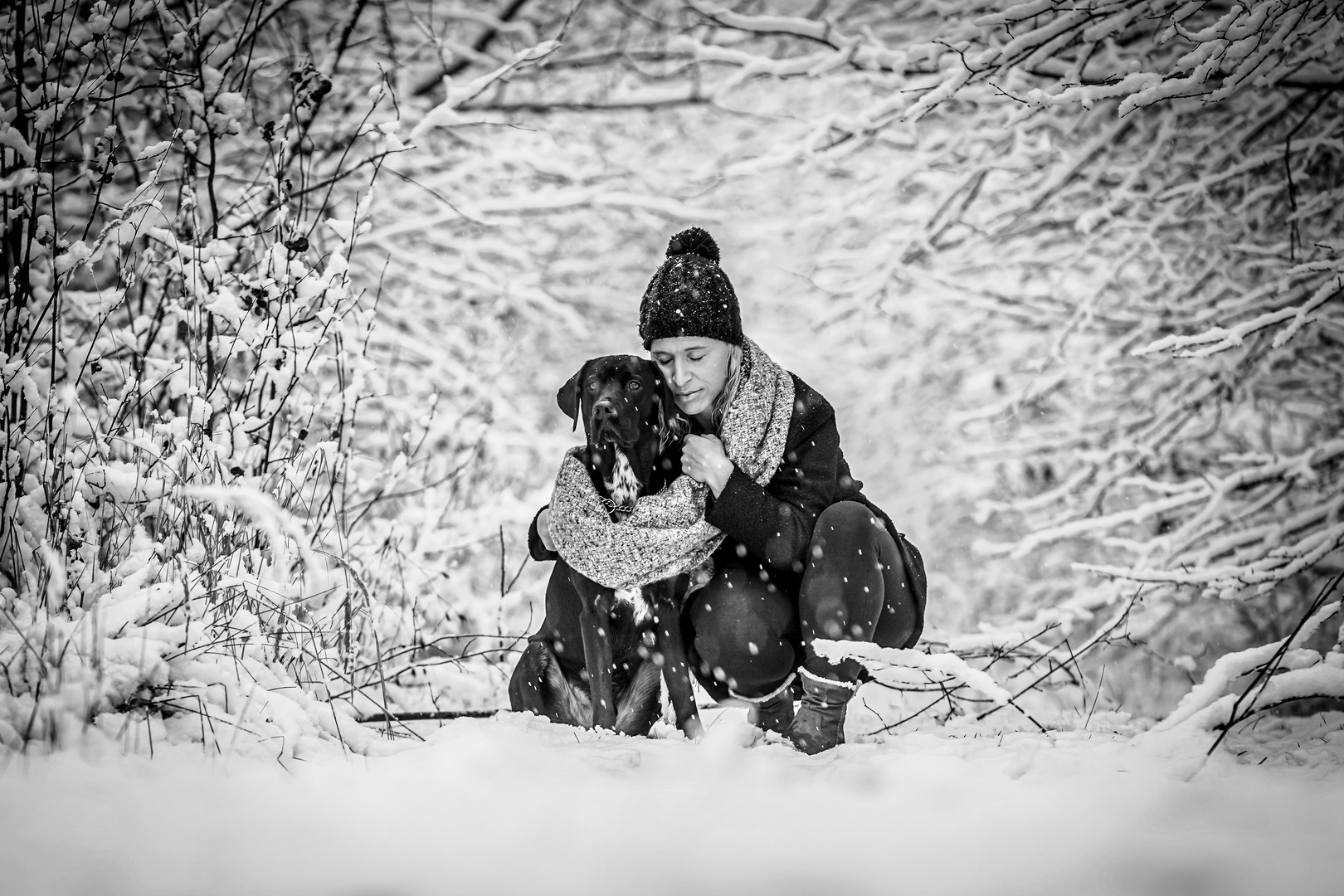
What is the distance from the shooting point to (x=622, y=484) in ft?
7.85

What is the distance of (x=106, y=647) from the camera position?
1.63 meters

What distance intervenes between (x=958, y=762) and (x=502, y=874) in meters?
0.80

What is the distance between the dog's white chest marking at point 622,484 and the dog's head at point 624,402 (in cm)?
4

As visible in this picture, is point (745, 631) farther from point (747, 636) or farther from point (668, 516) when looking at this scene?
point (668, 516)

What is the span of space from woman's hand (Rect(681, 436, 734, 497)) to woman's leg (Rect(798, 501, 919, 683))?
24 centimetres

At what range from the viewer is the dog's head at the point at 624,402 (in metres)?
2.35

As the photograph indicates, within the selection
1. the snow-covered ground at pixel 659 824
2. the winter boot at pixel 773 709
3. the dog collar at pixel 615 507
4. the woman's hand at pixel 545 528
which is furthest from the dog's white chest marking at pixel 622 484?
the snow-covered ground at pixel 659 824

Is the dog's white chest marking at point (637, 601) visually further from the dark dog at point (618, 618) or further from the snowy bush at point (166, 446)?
the snowy bush at point (166, 446)

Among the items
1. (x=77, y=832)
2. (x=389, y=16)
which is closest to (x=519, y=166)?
(x=389, y=16)

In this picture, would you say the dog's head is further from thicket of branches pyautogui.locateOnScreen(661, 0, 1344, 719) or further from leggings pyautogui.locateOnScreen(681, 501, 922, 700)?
thicket of branches pyautogui.locateOnScreen(661, 0, 1344, 719)

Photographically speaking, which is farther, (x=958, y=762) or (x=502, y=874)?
(x=958, y=762)

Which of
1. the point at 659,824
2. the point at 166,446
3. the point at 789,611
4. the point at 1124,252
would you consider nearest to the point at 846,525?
the point at 789,611

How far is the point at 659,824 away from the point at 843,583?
853mm

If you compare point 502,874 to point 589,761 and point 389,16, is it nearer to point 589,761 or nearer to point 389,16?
point 589,761
